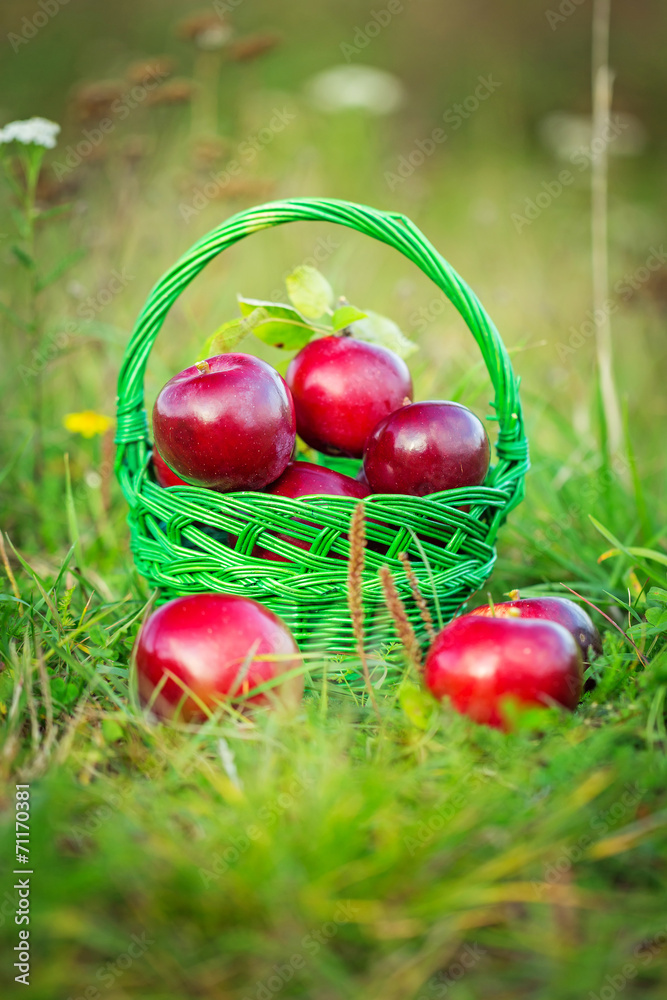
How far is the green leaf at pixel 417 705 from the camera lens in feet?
3.95

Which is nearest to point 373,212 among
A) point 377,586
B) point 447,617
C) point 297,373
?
point 297,373

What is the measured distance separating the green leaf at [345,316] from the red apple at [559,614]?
703 millimetres

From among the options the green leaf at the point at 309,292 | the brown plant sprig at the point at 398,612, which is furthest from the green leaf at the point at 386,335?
the brown plant sprig at the point at 398,612

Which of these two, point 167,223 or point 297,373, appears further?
point 167,223

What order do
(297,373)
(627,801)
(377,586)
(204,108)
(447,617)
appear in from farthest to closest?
(204,108) → (297,373) → (447,617) → (377,586) → (627,801)

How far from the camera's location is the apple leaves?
1.68 m

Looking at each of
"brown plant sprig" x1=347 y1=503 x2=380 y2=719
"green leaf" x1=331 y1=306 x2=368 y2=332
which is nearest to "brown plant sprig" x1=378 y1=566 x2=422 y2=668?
"brown plant sprig" x1=347 y1=503 x2=380 y2=719

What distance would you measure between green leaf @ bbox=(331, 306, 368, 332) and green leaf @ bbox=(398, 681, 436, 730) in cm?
84

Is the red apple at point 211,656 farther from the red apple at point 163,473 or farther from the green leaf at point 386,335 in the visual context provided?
the green leaf at point 386,335

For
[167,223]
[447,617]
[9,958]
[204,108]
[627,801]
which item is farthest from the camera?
[204,108]

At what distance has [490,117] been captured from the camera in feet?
16.9

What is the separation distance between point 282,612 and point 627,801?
67 centimetres

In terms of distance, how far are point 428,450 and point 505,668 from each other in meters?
0.46

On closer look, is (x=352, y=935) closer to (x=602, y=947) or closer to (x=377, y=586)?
(x=602, y=947)
